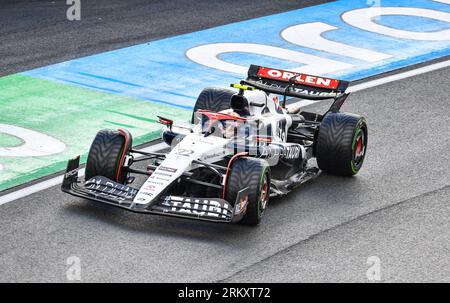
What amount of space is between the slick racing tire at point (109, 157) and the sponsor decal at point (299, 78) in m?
2.87

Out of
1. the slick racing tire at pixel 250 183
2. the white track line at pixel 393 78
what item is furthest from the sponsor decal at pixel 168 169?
→ the white track line at pixel 393 78

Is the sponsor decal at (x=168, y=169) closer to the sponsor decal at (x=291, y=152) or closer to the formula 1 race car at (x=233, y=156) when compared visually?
the formula 1 race car at (x=233, y=156)

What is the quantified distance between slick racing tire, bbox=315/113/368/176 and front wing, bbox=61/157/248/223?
206 centimetres

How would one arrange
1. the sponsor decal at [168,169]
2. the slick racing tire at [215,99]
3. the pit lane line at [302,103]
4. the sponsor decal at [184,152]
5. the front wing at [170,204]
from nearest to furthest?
the front wing at [170,204], the sponsor decal at [168,169], the sponsor decal at [184,152], the pit lane line at [302,103], the slick racing tire at [215,99]

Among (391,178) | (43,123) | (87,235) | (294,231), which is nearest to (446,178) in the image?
(391,178)

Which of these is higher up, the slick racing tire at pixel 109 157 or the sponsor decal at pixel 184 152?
the sponsor decal at pixel 184 152

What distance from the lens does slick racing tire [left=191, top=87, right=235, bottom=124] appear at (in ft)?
44.6

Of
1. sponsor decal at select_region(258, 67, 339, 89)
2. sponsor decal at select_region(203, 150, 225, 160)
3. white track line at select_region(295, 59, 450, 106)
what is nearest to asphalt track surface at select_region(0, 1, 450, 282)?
sponsor decal at select_region(203, 150, 225, 160)

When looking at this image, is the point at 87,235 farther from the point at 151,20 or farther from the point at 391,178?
the point at 151,20

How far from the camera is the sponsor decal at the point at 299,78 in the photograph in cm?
1355

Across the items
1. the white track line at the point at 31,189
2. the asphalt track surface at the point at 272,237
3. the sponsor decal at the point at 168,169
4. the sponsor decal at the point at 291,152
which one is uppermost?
the sponsor decal at the point at 168,169

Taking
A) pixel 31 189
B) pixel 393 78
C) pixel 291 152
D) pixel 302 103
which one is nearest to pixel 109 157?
pixel 31 189

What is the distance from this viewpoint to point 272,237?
11031 millimetres

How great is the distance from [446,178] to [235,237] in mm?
3374
